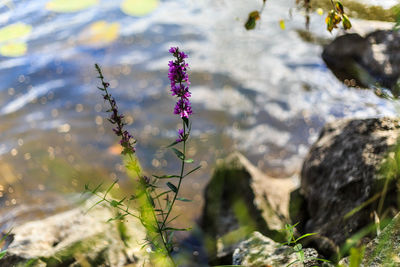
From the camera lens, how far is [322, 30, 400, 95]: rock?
500 cm

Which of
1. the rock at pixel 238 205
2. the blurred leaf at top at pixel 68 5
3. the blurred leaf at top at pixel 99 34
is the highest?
the blurred leaf at top at pixel 68 5

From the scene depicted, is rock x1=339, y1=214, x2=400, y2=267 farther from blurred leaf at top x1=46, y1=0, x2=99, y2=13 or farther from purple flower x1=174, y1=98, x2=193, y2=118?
blurred leaf at top x1=46, y1=0, x2=99, y2=13

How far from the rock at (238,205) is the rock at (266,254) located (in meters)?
0.66

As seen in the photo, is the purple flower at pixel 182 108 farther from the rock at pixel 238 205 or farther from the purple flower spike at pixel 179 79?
the rock at pixel 238 205

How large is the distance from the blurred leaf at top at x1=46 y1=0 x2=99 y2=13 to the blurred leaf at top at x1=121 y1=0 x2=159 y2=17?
700mm

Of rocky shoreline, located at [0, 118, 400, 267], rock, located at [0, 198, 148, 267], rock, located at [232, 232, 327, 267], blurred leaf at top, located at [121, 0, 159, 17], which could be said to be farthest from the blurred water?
rock, located at [232, 232, 327, 267]

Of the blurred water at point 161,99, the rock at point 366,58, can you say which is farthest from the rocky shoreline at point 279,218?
the rock at point 366,58

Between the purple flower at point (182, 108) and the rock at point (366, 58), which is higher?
the rock at point (366, 58)

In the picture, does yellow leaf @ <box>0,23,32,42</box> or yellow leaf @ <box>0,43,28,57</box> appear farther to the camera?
yellow leaf @ <box>0,23,32,42</box>

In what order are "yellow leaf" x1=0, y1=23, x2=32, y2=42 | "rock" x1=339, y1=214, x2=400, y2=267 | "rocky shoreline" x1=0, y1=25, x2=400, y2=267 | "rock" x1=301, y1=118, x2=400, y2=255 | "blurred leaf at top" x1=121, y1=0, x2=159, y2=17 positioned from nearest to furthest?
"rock" x1=339, y1=214, x2=400, y2=267 → "rocky shoreline" x1=0, y1=25, x2=400, y2=267 → "rock" x1=301, y1=118, x2=400, y2=255 → "yellow leaf" x1=0, y1=23, x2=32, y2=42 → "blurred leaf at top" x1=121, y1=0, x2=159, y2=17

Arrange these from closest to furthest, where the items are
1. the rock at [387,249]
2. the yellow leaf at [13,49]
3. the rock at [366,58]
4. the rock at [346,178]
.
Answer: the rock at [387,249] < the rock at [346,178] < the rock at [366,58] < the yellow leaf at [13,49]

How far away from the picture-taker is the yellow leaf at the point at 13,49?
624cm

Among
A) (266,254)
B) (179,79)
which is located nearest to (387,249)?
(266,254)

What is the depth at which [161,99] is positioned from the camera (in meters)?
5.27
